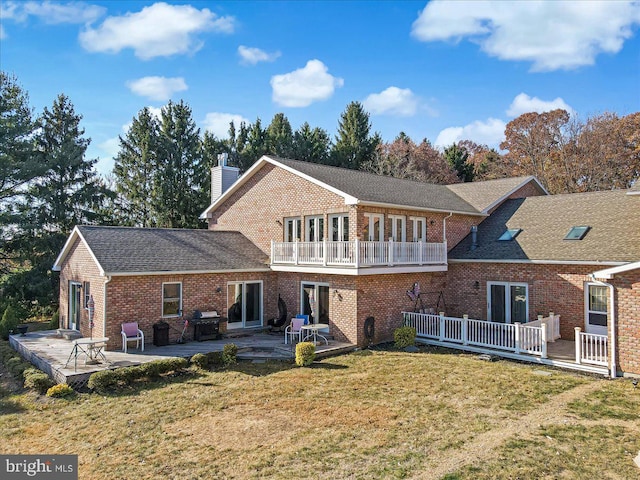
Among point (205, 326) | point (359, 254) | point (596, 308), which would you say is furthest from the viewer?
point (205, 326)

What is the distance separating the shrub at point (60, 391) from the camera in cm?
1070

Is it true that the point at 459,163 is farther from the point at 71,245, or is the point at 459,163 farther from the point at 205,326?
the point at 71,245

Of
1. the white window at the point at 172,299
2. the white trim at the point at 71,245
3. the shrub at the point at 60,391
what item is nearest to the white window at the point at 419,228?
the white window at the point at 172,299

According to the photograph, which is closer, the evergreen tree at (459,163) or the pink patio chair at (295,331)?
the pink patio chair at (295,331)

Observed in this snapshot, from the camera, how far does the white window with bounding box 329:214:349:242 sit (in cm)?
1627

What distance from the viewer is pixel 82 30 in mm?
11273

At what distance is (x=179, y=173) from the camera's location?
1465 inches

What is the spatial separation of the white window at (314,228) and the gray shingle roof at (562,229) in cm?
578

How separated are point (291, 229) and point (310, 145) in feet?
82.4

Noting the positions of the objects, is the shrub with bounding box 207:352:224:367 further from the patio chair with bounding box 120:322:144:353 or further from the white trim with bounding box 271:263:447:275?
the white trim with bounding box 271:263:447:275

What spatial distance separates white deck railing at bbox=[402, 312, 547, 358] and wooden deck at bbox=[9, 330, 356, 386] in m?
3.13

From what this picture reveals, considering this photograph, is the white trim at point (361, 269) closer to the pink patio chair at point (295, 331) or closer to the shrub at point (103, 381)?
the pink patio chair at point (295, 331)

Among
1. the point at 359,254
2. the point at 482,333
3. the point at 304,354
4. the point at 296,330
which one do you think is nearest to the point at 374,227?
the point at 359,254

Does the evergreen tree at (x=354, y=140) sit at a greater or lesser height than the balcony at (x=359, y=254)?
greater
